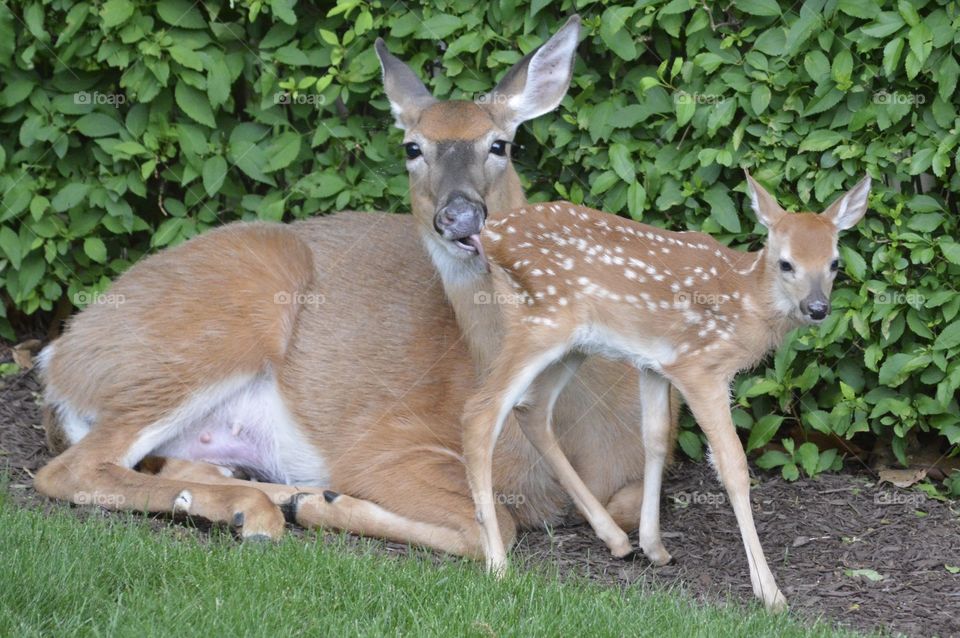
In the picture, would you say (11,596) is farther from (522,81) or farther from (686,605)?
(522,81)

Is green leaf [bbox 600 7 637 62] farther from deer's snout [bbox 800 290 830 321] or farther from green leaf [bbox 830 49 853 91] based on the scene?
deer's snout [bbox 800 290 830 321]

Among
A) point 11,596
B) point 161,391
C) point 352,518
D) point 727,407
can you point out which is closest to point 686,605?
point 727,407

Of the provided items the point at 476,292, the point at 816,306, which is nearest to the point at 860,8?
the point at 816,306

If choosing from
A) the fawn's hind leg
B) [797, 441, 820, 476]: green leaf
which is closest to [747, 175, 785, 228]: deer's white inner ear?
the fawn's hind leg

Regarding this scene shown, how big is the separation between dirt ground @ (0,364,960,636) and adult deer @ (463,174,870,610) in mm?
409

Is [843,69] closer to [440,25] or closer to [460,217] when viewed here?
[460,217]

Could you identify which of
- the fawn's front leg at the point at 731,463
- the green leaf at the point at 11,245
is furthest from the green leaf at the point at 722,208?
the green leaf at the point at 11,245

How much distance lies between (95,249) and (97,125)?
67cm

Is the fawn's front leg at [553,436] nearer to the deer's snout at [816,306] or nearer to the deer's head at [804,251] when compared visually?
the deer's head at [804,251]

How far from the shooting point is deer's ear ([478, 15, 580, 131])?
600cm

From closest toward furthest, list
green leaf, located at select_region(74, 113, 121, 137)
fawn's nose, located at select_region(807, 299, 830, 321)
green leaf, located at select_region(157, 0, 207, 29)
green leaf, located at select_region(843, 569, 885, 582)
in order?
fawn's nose, located at select_region(807, 299, 830, 321) → green leaf, located at select_region(843, 569, 885, 582) → green leaf, located at select_region(157, 0, 207, 29) → green leaf, located at select_region(74, 113, 121, 137)

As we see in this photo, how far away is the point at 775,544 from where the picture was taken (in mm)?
5777

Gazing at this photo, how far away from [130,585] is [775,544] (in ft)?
8.84

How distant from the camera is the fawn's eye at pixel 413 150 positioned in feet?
19.3
